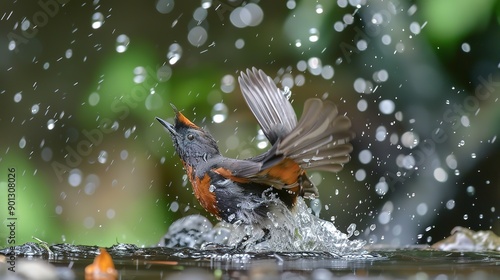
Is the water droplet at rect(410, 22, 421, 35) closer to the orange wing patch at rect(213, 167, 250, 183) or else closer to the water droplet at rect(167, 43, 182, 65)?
the water droplet at rect(167, 43, 182, 65)

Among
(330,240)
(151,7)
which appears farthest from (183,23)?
(330,240)

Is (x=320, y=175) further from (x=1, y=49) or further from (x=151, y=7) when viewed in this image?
(x=1, y=49)

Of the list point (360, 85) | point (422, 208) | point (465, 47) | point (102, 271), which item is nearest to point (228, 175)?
point (102, 271)

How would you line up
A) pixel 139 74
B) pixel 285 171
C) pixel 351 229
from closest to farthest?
pixel 285 171
pixel 139 74
pixel 351 229

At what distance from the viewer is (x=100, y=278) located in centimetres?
266

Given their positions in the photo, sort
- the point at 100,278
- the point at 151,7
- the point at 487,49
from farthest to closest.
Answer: the point at 151,7, the point at 487,49, the point at 100,278

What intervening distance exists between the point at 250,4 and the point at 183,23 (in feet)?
1.93

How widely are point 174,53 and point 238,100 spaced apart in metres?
0.64

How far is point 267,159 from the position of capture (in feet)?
12.3

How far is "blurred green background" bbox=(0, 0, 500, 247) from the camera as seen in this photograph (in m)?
5.85

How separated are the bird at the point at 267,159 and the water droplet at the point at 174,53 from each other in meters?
1.70

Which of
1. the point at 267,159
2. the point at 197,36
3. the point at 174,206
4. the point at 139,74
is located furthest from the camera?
the point at 197,36

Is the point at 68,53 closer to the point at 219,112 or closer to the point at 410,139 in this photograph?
the point at 219,112

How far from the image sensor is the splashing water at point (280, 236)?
13.1ft
